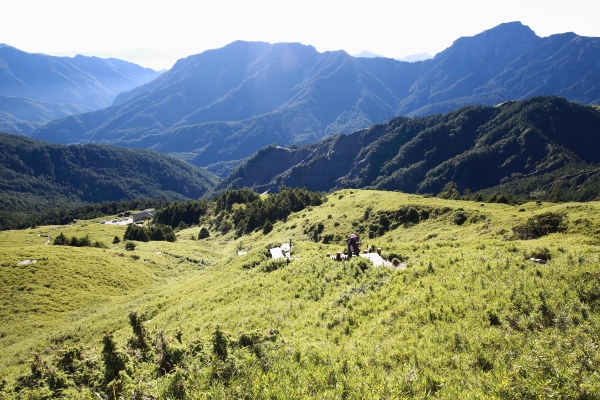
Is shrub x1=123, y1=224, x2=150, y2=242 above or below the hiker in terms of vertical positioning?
below

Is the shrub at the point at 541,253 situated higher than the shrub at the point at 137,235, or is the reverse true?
the shrub at the point at 541,253

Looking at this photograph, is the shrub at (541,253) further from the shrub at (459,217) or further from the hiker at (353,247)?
the shrub at (459,217)

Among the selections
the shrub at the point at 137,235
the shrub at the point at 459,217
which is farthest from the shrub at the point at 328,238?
the shrub at the point at 137,235

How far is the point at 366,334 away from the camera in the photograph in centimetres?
1167

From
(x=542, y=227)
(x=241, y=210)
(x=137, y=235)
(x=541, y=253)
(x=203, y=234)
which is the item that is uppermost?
(x=541, y=253)

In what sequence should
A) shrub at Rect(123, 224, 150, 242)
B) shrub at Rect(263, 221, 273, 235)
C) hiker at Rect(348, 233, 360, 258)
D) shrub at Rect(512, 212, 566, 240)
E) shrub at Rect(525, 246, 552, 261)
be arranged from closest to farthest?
shrub at Rect(525, 246, 552, 261) < hiker at Rect(348, 233, 360, 258) < shrub at Rect(512, 212, 566, 240) < shrub at Rect(263, 221, 273, 235) < shrub at Rect(123, 224, 150, 242)

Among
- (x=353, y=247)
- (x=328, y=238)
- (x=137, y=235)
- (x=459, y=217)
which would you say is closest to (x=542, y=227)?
(x=459, y=217)

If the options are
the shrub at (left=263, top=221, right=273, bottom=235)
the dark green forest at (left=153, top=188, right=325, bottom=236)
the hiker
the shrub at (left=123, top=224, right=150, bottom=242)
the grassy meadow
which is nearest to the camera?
the grassy meadow

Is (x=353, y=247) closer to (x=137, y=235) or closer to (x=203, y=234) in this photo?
(x=137, y=235)

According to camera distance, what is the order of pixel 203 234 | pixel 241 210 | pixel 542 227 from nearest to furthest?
pixel 542 227 < pixel 203 234 < pixel 241 210

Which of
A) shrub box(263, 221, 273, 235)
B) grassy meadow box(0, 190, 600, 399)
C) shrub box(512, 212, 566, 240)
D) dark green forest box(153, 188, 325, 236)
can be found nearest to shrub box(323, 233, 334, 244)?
shrub box(263, 221, 273, 235)

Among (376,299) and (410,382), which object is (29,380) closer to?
(410,382)

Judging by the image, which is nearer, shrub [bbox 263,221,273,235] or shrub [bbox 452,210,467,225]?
shrub [bbox 452,210,467,225]

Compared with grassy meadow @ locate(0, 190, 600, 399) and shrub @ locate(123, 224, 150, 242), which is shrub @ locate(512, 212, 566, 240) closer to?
grassy meadow @ locate(0, 190, 600, 399)
